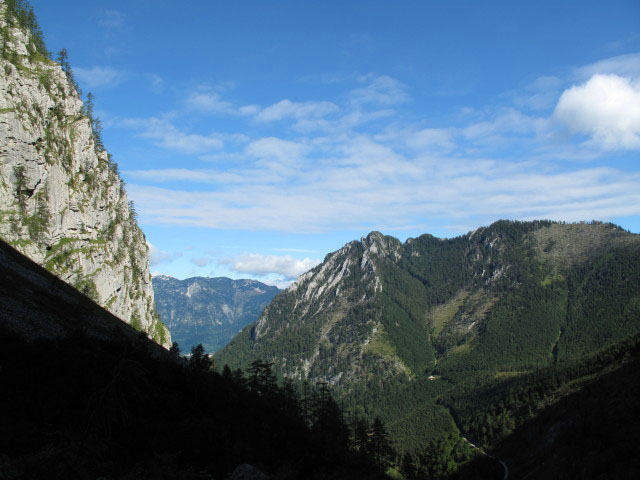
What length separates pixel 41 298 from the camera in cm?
5491

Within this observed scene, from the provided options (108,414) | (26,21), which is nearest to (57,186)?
(26,21)

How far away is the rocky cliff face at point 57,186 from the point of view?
86500mm

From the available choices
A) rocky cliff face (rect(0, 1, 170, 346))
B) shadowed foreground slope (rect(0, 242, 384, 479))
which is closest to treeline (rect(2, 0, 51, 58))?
rocky cliff face (rect(0, 1, 170, 346))

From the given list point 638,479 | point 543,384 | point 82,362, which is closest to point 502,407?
point 543,384

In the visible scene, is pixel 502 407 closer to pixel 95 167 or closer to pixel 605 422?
pixel 605 422

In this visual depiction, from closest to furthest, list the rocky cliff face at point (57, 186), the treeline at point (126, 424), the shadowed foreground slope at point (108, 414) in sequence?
the treeline at point (126, 424) → the shadowed foreground slope at point (108, 414) → the rocky cliff face at point (57, 186)

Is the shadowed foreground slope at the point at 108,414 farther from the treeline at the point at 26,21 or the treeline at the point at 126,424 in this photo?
the treeline at the point at 26,21

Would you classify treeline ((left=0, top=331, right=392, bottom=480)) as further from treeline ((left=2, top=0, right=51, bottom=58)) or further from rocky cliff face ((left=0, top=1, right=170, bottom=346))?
treeline ((left=2, top=0, right=51, bottom=58))

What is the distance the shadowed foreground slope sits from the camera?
10984mm

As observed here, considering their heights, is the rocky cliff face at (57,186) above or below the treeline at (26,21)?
below

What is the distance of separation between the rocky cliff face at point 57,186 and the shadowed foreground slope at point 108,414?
1409 inches

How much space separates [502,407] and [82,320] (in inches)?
8130

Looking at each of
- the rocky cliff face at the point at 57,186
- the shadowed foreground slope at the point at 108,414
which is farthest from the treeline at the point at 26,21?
the shadowed foreground slope at the point at 108,414

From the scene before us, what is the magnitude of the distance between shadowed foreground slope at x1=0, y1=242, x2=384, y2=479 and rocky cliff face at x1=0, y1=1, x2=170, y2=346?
3579 centimetres
